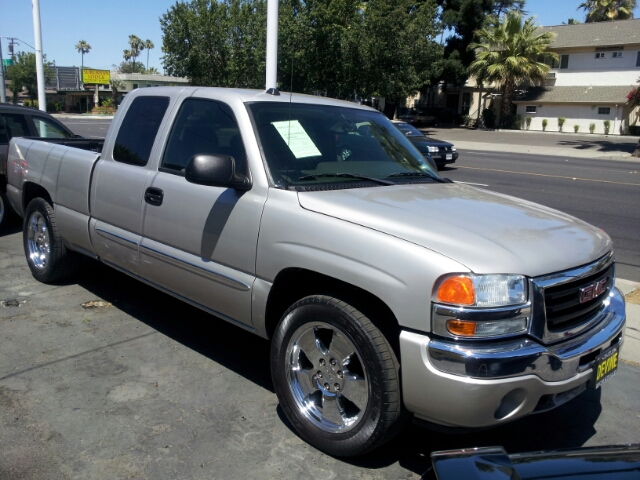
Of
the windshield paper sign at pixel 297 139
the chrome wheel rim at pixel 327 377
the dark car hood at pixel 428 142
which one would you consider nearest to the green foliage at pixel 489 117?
the dark car hood at pixel 428 142

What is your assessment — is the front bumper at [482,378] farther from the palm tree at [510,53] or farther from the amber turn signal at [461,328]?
the palm tree at [510,53]

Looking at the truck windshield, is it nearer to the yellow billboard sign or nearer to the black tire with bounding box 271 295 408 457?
the black tire with bounding box 271 295 408 457

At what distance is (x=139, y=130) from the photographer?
4.87 m

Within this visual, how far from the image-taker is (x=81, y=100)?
81.6m

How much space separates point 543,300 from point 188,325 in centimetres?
334

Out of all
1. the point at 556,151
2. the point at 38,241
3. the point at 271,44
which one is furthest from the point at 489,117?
the point at 38,241

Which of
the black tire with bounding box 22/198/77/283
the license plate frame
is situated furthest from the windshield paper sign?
the black tire with bounding box 22/198/77/283

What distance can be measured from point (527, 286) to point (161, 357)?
290 centimetres

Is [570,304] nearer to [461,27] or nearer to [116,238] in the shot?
[116,238]

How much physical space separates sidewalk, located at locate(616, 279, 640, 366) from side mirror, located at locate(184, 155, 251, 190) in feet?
11.5

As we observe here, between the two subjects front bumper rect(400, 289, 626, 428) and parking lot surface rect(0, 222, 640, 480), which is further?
parking lot surface rect(0, 222, 640, 480)

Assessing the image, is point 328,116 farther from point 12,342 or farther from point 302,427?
point 12,342

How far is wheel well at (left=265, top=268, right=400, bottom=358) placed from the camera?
3.12 metres

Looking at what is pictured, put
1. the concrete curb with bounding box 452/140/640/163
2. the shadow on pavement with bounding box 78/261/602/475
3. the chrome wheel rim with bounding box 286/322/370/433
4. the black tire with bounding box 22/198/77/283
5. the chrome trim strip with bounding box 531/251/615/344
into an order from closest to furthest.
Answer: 1. the chrome trim strip with bounding box 531/251/615/344
2. the chrome wheel rim with bounding box 286/322/370/433
3. the shadow on pavement with bounding box 78/261/602/475
4. the black tire with bounding box 22/198/77/283
5. the concrete curb with bounding box 452/140/640/163
